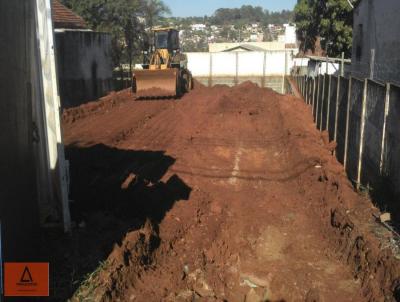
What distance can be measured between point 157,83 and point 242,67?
17.9 m

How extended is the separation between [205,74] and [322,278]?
117ft

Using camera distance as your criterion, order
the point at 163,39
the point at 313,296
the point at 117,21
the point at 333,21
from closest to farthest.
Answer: the point at 313,296
the point at 163,39
the point at 333,21
the point at 117,21

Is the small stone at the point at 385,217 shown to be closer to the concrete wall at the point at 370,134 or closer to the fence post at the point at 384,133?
the concrete wall at the point at 370,134

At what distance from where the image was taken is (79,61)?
24.1 m

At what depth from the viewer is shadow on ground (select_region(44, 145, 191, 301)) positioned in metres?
5.64

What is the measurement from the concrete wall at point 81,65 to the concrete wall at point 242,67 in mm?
13557

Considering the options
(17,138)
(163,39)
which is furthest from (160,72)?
(17,138)

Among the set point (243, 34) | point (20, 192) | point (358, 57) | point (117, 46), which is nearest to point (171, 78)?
point (358, 57)

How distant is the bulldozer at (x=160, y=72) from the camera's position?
23.5m

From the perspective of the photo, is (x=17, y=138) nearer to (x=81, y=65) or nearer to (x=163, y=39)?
(x=81, y=65)

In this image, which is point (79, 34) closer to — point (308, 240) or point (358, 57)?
point (358, 57)

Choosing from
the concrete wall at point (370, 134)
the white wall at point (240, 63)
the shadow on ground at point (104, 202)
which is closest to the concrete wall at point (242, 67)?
the white wall at point (240, 63)

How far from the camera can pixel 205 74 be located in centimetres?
4088

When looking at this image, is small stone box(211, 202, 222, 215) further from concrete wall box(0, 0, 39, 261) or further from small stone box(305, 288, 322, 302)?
concrete wall box(0, 0, 39, 261)
